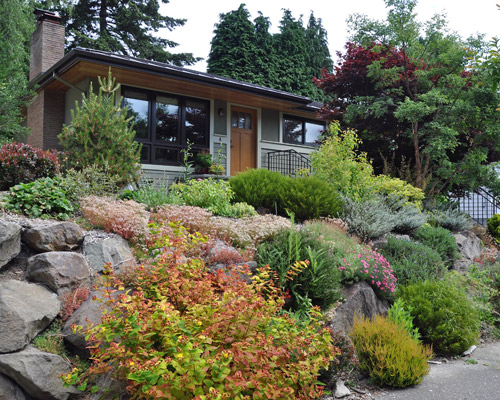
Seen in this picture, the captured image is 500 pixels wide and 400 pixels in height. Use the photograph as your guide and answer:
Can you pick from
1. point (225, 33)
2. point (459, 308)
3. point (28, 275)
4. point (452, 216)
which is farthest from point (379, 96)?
point (225, 33)

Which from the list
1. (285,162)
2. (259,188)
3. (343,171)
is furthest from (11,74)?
(343,171)

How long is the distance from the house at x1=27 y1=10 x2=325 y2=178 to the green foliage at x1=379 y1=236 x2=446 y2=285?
6.95 meters

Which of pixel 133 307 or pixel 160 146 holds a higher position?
pixel 160 146

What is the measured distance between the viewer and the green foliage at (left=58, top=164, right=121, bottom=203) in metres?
6.07

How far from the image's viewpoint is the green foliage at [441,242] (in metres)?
7.62

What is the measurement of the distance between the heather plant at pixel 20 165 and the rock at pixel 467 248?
7369 millimetres

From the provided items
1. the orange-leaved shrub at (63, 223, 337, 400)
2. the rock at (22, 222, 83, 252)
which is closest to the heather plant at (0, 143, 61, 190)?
the rock at (22, 222, 83, 252)

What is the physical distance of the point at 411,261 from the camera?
6.22 metres

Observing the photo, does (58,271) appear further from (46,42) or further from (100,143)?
(46,42)

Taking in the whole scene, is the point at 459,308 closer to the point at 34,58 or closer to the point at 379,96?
the point at 379,96

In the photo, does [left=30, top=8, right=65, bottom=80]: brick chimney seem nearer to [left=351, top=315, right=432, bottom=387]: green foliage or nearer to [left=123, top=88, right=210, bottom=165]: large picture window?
[left=123, top=88, right=210, bottom=165]: large picture window

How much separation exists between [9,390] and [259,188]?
5355 mm

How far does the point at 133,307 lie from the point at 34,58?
47.2 ft

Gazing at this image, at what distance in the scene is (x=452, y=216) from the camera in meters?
9.90
